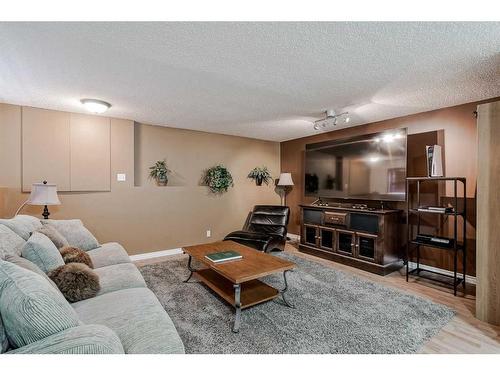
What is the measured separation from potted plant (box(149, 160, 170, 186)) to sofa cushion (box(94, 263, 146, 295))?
215 cm

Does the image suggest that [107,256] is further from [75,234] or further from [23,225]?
[23,225]

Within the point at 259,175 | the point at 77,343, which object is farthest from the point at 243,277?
the point at 259,175

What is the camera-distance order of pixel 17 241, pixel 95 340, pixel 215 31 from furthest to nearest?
1. pixel 17 241
2. pixel 215 31
3. pixel 95 340

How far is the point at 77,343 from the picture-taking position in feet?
3.02

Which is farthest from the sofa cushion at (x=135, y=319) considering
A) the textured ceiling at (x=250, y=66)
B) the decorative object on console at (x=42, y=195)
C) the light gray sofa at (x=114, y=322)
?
the decorative object on console at (x=42, y=195)

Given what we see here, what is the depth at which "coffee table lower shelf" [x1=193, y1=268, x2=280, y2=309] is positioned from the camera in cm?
224

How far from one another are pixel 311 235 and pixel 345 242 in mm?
Answer: 653

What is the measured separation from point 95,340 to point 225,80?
2256 mm

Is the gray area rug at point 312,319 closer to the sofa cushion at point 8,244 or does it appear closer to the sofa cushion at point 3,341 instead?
the sofa cushion at point 3,341

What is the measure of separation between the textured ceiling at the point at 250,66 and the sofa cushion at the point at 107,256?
5.71 feet

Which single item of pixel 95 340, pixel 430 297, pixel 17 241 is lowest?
pixel 430 297

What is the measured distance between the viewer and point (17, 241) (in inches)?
71.1

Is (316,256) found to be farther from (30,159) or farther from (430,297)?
(30,159)

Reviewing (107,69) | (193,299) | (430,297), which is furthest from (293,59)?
(430,297)
